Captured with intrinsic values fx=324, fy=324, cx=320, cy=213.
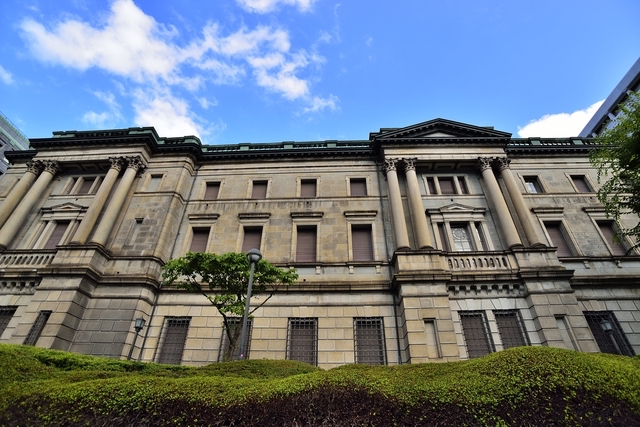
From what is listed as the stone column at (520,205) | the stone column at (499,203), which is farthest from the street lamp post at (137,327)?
the stone column at (520,205)

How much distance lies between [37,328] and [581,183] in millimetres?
32567

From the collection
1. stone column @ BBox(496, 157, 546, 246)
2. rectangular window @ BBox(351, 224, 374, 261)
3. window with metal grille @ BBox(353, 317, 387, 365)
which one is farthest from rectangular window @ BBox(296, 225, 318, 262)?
stone column @ BBox(496, 157, 546, 246)

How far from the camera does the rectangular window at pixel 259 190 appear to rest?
21.8 meters

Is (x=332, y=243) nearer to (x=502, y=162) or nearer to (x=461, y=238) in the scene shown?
(x=461, y=238)

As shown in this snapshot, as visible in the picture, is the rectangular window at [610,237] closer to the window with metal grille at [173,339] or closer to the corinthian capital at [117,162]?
the window with metal grille at [173,339]

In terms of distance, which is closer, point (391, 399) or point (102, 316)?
point (391, 399)

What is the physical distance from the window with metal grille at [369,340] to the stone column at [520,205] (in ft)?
31.5

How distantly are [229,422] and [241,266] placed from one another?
7.93 m

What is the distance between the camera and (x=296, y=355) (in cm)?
1548

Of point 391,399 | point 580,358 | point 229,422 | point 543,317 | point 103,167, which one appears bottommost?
point 229,422

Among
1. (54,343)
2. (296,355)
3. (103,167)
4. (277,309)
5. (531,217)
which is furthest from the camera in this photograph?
(103,167)

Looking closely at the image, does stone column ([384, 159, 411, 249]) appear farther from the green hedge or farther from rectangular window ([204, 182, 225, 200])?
the green hedge

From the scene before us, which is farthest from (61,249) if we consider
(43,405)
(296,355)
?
(43,405)

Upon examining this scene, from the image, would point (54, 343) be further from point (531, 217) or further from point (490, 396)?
point (531, 217)
